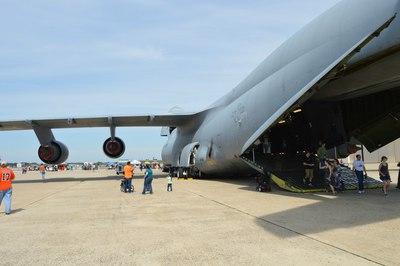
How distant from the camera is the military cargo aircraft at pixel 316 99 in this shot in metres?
11.2

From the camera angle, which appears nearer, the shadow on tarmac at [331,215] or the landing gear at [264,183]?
the shadow on tarmac at [331,215]

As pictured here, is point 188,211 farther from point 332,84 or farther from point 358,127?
point 358,127

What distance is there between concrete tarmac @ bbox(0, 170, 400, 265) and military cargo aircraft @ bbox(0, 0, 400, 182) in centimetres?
312

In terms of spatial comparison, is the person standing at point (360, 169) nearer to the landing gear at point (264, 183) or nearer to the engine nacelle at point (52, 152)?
the landing gear at point (264, 183)

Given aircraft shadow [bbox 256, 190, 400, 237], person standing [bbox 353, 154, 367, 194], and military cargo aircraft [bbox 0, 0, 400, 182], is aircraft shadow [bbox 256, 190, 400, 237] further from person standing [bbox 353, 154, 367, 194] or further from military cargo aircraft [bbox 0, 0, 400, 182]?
military cargo aircraft [bbox 0, 0, 400, 182]

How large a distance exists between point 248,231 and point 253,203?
13.7 feet

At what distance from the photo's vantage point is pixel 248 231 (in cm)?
764

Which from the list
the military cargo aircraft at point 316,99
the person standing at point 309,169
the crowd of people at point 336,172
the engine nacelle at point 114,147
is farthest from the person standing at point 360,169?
the engine nacelle at point 114,147

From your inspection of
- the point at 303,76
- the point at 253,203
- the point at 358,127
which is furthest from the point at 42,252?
the point at 358,127

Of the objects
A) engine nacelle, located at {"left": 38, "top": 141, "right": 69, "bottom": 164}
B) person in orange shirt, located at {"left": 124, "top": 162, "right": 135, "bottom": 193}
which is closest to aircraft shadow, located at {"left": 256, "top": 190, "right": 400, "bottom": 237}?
person in orange shirt, located at {"left": 124, "top": 162, "right": 135, "bottom": 193}

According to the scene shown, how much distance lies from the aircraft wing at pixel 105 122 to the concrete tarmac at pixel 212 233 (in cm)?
1551

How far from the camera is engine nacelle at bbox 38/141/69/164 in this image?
27953mm

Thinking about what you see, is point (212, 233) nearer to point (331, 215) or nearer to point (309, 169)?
point (331, 215)

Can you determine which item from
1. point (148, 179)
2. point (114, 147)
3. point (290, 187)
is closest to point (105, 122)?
point (114, 147)
